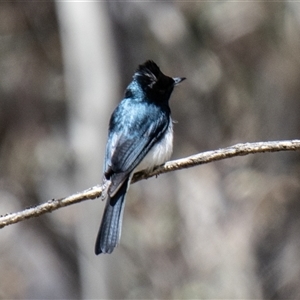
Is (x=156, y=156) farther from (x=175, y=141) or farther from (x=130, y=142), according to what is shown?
(x=175, y=141)

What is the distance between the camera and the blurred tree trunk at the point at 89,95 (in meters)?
8.69

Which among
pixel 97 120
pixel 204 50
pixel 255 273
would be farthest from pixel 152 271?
pixel 204 50

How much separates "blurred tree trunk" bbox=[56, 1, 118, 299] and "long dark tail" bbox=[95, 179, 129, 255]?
3886 mm

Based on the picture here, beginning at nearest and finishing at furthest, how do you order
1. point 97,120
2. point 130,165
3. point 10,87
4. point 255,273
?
point 130,165 < point 97,120 < point 255,273 < point 10,87

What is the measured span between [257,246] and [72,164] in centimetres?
263

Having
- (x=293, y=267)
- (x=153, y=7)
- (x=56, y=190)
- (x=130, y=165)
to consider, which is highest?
(x=153, y=7)

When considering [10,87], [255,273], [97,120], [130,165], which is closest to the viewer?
[130,165]

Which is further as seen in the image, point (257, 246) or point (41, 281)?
point (41, 281)

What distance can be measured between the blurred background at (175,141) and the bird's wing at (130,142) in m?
3.54

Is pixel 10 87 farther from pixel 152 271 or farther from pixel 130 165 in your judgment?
pixel 130 165

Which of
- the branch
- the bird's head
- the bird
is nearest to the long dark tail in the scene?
Result: the bird

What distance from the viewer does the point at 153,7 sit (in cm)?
960

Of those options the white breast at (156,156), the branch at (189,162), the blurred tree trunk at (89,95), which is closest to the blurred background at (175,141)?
the blurred tree trunk at (89,95)

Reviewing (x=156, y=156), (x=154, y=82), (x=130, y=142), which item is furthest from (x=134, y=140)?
(x=154, y=82)
